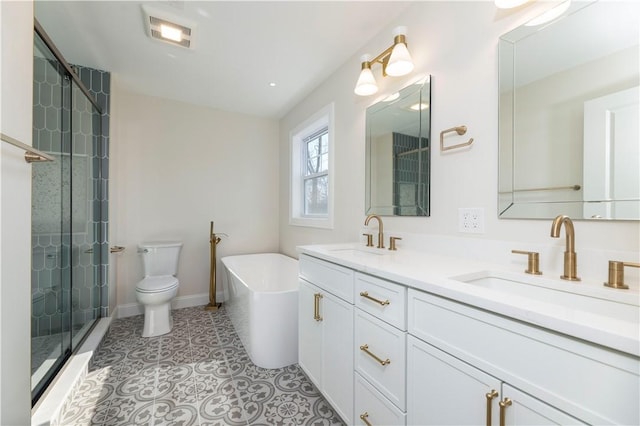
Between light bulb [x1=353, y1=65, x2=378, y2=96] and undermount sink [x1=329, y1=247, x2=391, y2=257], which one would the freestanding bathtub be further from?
light bulb [x1=353, y1=65, x2=378, y2=96]

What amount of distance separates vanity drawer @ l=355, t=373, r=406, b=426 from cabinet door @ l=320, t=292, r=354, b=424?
0.18ft

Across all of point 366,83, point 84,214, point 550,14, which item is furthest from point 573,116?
point 84,214

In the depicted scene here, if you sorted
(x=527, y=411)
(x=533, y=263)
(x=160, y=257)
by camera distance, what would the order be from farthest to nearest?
(x=160, y=257) → (x=533, y=263) → (x=527, y=411)

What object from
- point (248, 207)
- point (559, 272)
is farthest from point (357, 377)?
point (248, 207)

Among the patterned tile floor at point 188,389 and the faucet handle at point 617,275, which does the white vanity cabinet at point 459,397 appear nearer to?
the faucet handle at point 617,275

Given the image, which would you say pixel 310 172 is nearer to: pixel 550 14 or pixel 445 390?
pixel 550 14

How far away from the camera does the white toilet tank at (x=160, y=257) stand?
275 cm

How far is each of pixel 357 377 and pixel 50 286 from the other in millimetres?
2123

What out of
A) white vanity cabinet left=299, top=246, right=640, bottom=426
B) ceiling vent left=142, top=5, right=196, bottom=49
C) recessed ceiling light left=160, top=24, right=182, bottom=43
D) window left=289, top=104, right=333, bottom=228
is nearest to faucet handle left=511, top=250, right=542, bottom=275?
white vanity cabinet left=299, top=246, right=640, bottom=426

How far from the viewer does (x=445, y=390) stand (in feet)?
2.74

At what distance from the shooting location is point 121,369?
1.92 m

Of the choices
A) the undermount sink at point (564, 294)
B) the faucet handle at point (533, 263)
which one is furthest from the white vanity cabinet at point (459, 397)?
the faucet handle at point (533, 263)

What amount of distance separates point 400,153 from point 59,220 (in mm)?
2415

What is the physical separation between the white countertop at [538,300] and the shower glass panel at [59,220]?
6.12 feet
